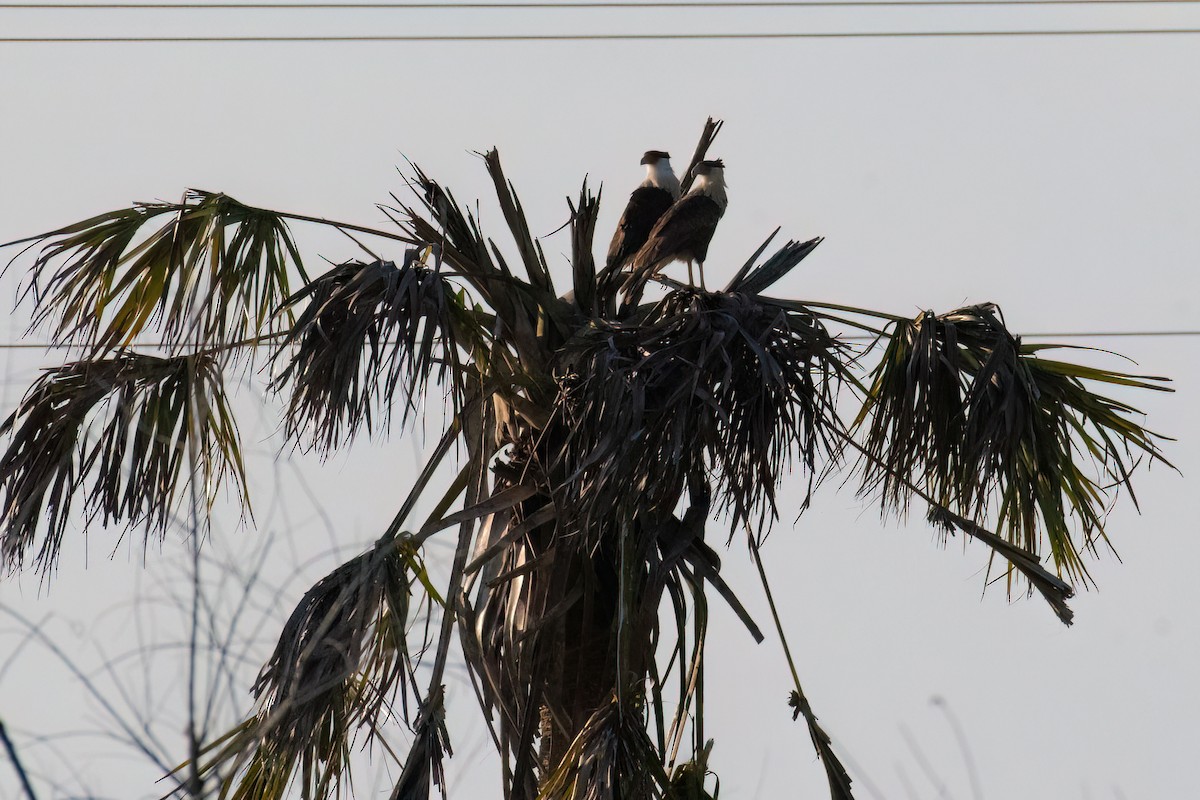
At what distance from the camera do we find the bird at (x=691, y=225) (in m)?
5.64

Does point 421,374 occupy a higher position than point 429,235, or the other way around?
point 429,235

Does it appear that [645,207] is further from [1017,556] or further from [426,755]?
[426,755]

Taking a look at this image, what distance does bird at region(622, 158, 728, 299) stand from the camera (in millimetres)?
5637

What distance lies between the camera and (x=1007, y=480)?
4965 millimetres

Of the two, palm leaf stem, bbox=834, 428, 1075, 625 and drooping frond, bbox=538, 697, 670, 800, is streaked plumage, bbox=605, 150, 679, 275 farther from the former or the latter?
drooping frond, bbox=538, 697, 670, 800

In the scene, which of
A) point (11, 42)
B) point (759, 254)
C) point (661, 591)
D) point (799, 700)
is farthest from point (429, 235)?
point (11, 42)

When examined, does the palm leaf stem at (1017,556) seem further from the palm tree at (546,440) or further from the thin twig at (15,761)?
the thin twig at (15,761)

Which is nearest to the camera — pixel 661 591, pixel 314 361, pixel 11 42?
pixel 314 361

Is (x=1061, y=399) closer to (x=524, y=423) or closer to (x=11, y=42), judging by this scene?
(x=524, y=423)

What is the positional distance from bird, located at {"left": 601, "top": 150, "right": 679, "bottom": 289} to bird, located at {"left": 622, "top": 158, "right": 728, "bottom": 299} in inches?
8.8

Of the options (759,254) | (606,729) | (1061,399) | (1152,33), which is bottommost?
(606,729)

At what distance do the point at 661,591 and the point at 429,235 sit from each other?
133 centimetres

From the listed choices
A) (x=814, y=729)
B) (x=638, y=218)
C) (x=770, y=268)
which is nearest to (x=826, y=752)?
(x=814, y=729)

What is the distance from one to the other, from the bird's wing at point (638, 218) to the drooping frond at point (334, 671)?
221 cm
